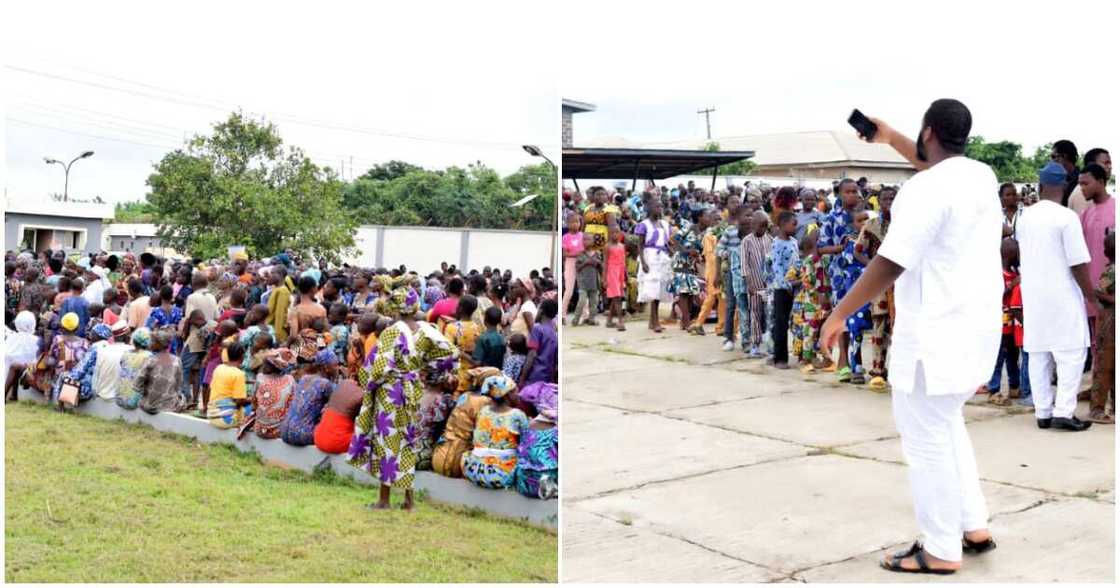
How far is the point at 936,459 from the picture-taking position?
4.04 metres

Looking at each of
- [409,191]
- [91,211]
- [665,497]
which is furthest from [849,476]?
[91,211]

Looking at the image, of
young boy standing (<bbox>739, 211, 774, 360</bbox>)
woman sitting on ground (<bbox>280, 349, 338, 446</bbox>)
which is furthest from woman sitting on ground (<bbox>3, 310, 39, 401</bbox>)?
young boy standing (<bbox>739, 211, 774, 360</bbox>)

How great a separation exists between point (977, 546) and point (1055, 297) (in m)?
2.58

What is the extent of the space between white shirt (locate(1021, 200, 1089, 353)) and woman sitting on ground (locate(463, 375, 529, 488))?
2958 mm

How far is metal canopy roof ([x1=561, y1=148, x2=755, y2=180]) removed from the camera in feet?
56.3

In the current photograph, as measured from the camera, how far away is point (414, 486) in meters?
7.07

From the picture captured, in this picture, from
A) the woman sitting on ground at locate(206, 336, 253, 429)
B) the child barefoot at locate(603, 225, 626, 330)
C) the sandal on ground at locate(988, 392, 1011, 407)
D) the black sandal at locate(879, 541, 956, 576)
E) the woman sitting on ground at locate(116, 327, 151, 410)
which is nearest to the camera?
the black sandal at locate(879, 541, 956, 576)

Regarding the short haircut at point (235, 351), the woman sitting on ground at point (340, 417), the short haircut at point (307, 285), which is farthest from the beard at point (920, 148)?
the short haircut at point (307, 285)

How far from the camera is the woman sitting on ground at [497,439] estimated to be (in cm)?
652

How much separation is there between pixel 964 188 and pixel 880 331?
427 cm

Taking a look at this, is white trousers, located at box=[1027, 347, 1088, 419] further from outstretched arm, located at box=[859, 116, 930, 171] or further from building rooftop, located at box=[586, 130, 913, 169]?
building rooftop, located at box=[586, 130, 913, 169]

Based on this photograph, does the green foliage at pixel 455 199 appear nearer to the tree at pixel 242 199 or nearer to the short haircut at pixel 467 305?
the tree at pixel 242 199

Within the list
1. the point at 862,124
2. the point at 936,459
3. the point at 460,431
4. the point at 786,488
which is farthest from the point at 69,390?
the point at 936,459

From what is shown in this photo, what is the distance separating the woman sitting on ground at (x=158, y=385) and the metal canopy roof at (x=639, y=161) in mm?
7700
